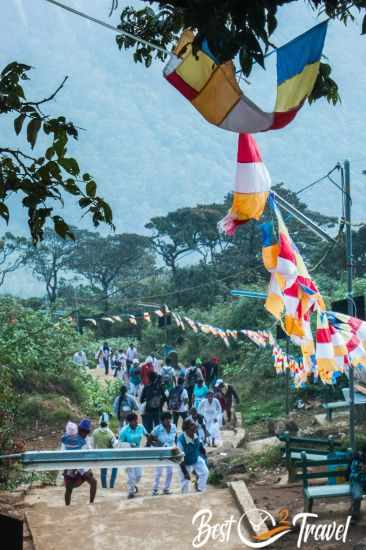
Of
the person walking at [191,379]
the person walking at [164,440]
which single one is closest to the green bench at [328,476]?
the person walking at [164,440]

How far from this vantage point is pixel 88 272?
236ft

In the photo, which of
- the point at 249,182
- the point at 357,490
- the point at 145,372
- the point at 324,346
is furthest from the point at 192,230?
the point at 357,490

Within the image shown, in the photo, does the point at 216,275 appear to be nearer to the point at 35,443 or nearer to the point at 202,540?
the point at 35,443

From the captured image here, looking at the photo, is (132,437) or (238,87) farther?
(132,437)

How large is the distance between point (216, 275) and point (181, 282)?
3.24 meters

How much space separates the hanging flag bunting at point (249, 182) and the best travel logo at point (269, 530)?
382 centimetres

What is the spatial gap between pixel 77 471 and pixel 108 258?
60484 mm

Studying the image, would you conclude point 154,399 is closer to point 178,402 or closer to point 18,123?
point 178,402

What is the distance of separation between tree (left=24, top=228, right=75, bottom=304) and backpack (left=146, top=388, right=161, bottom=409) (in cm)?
5823

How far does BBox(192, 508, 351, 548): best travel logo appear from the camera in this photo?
8.34 metres

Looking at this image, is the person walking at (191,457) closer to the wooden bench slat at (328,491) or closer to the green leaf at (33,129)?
the wooden bench slat at (328,491)

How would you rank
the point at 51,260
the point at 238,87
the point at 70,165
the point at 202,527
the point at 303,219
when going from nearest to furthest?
the point at 70,165 → the point at 238,87 → the point at 202,527 → the point at 303,219 → the point at 51,260

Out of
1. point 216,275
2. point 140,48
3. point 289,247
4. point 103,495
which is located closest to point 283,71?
point 140,48

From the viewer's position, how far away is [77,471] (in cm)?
1005
